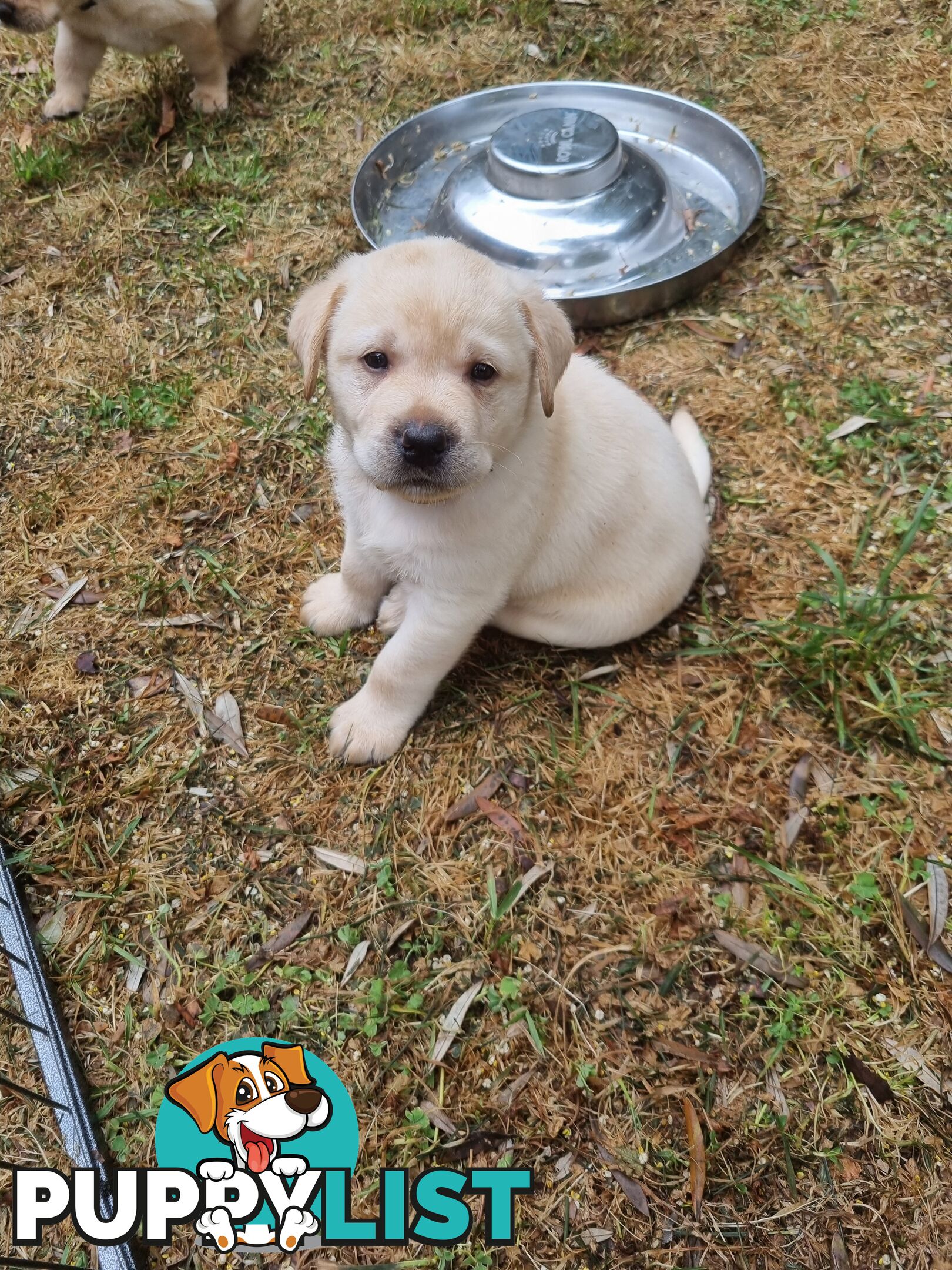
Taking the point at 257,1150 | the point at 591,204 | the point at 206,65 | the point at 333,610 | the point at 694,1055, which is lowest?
the point at 694,1055

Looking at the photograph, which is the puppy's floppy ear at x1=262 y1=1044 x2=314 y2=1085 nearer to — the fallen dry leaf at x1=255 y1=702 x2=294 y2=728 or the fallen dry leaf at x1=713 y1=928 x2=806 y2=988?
the fallen dry leaf at x1=255 y1=702 x2=294 y2=728

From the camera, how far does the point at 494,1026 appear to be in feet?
7.95

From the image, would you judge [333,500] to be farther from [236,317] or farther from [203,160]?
[203,160]

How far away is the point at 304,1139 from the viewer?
218cm

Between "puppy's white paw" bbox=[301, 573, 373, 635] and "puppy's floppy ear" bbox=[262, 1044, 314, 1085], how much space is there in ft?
4.74

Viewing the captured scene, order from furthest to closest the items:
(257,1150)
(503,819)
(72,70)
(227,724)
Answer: (72,70), (227,724), (503,819), (257,1150)

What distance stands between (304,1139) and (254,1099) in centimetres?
17

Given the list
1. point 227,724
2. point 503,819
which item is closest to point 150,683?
point 227,724

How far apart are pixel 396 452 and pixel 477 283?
0.49 m

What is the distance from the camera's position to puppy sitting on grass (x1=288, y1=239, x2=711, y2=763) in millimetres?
2094

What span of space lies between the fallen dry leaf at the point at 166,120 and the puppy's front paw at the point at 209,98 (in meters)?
0.15

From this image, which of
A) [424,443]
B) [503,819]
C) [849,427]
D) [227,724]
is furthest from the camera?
[849,427]

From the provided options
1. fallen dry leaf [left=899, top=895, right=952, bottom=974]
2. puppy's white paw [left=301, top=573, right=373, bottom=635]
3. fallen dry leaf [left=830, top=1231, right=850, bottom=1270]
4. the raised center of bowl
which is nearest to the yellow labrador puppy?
the raised center of bowl

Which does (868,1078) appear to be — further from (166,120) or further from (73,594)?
(166,120)
